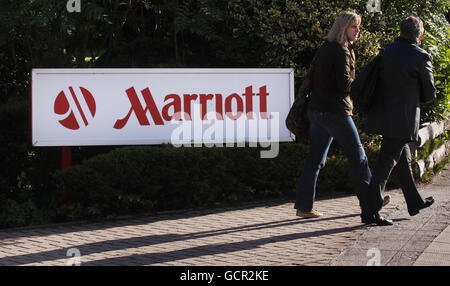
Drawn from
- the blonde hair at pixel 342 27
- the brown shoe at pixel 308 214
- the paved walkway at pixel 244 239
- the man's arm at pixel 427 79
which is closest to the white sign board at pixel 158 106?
the paved walkway at pixel 244 239

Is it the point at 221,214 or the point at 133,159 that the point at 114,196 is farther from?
the point at 221,214

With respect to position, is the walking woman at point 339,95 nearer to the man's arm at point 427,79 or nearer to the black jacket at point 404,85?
the black jacket at point 404,85

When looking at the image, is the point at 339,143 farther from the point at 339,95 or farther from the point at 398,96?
the point at 398,96

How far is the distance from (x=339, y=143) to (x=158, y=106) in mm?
2322

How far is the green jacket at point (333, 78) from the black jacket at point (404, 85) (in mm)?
322

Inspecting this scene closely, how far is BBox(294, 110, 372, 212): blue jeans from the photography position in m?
7.38

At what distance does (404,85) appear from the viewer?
7207 millimetres

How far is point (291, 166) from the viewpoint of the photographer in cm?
920

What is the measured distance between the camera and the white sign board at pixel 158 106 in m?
8.67

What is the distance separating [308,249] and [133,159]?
260cm

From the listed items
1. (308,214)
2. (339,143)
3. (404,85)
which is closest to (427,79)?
(404,85)

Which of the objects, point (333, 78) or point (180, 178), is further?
point (180, 178)

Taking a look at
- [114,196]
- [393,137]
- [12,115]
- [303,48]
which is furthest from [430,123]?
[12,115]
